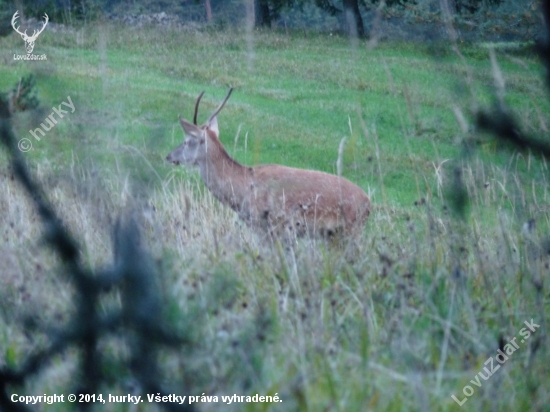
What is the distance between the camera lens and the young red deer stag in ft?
18.7

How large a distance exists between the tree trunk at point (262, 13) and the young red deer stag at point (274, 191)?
63.5ft

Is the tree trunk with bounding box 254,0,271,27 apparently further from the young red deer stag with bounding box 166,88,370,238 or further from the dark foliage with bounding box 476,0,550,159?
the dark foliage with bounding box 476,0,550,159

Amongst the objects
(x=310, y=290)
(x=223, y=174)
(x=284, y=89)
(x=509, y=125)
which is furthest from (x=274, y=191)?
(x=284, y=89)

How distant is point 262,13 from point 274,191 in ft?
73.3

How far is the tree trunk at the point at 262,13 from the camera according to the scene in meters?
26.2

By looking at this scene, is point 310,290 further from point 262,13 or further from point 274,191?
point 262,13

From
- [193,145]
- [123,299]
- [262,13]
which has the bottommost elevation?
[262,13]

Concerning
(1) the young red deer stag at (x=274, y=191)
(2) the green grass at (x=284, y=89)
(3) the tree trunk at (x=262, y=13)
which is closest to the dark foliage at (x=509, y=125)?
(1) the young red deer stag at (x=274, y=191)

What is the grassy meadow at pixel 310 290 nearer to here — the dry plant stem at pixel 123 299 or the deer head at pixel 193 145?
the dry plant stem at pixel 123 299

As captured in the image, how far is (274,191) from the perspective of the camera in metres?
6.16

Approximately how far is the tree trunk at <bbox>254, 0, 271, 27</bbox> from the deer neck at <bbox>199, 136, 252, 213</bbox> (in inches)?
764

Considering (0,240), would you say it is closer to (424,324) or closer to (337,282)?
(337,282)

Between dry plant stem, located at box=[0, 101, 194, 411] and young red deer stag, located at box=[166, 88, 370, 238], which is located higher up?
dry plant stem, located at box=[0, 101, 194, 411]
